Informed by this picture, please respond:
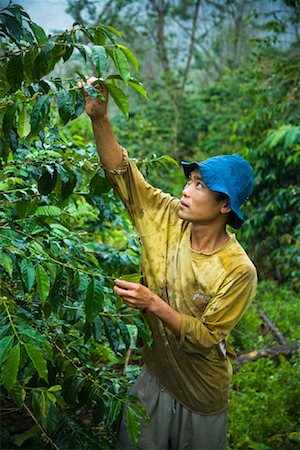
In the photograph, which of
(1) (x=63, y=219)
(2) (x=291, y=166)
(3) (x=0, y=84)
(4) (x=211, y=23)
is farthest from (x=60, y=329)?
(4) (x=211, y=23)

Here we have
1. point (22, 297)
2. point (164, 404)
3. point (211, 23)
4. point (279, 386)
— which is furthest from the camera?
point (211, 23)

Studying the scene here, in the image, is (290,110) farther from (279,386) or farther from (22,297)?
(22,297)

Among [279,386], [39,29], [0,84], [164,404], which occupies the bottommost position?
[279,386]

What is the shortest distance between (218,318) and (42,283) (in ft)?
2.02

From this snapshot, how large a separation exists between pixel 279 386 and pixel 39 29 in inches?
105

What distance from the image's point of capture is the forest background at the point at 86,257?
1.48 metres

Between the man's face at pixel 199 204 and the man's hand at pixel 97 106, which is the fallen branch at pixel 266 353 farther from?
the man's hand at pixel 97 106

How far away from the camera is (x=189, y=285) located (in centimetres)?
188

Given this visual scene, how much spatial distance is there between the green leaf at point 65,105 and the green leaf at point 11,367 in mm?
577

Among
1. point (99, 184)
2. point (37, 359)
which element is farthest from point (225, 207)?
point (37, 359)

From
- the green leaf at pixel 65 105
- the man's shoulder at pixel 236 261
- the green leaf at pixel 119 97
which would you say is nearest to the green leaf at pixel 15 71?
the green leaf at pixel 65 105

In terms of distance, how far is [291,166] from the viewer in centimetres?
693

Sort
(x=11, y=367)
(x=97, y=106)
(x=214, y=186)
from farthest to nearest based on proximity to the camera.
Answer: (x=214, y=186)
(x=97, y=106)
(x=11, y=367)

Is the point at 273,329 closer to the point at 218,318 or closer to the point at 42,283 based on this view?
the point at 218,318
